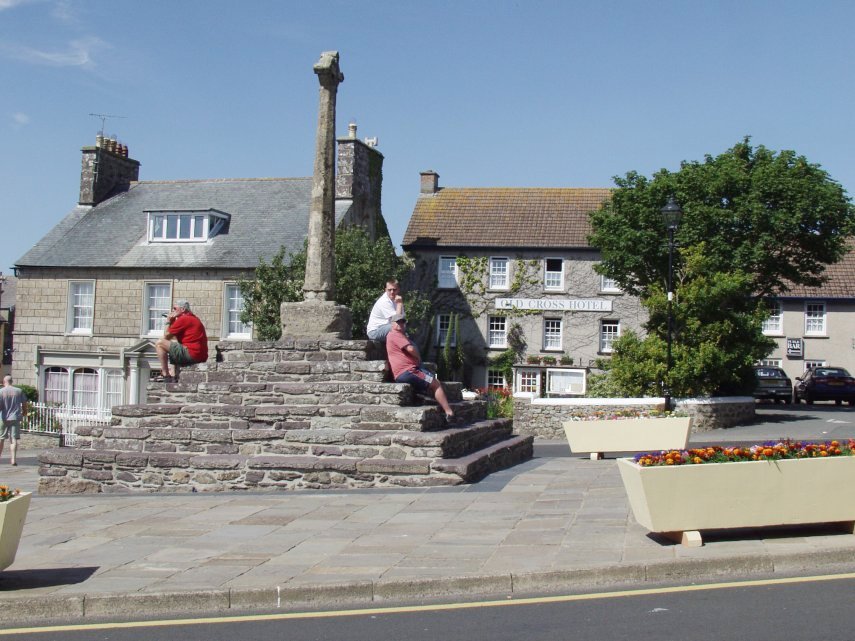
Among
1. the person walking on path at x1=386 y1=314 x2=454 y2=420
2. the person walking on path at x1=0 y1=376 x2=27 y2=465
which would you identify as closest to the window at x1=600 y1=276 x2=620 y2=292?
the person walking on path at x1=0 y1=376 x2=27 y2=465

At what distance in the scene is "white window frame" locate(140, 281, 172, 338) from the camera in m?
35.7

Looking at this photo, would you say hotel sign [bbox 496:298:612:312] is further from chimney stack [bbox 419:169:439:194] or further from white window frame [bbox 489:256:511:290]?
chimney stack [bbox 419:169:439:194]

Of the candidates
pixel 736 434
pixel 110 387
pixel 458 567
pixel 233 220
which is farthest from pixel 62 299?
pixel 458 567

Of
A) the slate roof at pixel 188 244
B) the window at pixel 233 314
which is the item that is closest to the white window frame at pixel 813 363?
the slate roof at pixel 188 244

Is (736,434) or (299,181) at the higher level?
(299,181)

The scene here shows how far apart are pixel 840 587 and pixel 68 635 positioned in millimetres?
5354

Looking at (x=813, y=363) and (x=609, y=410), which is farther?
(x=813, y=363)

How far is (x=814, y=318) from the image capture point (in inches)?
1738

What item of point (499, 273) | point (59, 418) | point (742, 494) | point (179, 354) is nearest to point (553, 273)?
point (499, 273)

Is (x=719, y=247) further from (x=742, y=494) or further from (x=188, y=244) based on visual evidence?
(x=742, y=494)

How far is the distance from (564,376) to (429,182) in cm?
1138

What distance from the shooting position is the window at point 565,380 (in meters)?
38.7

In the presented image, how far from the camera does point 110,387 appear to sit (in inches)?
1423

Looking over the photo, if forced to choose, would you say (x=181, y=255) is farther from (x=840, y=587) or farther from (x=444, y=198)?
(x=840, y=587)
